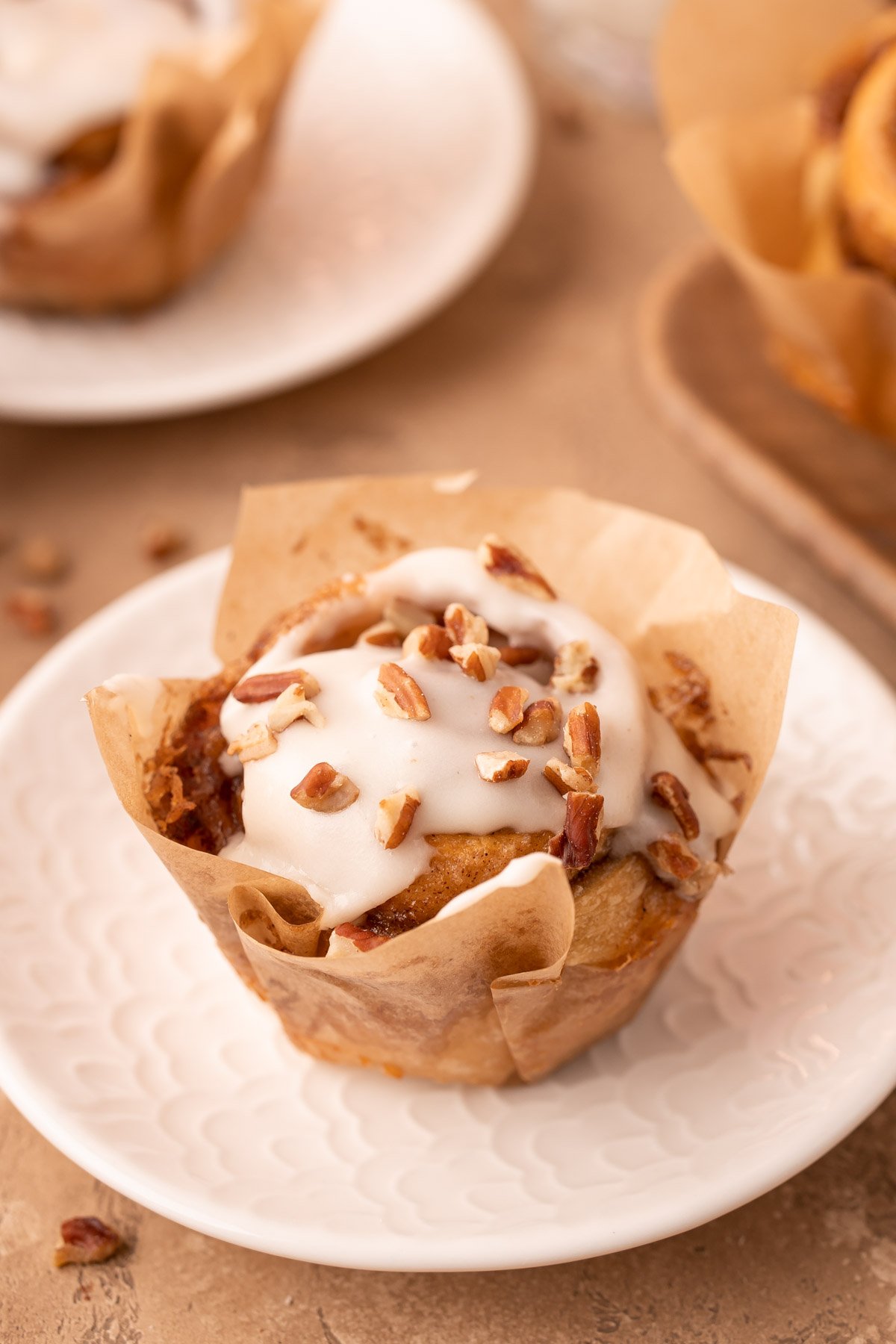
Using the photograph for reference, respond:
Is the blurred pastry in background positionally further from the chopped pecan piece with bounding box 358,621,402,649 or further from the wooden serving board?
the chopped pecan piece with bounding box 358,621,402,649

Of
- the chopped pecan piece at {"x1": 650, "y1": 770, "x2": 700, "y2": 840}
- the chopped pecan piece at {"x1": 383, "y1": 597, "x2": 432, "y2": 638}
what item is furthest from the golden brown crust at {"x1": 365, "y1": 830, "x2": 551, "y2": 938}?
the chopped pecan piece at {"x1": 383, "y1": 597, "x2": 432, "y2": 638}

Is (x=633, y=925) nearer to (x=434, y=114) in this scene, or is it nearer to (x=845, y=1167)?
(x=845, y=1167)

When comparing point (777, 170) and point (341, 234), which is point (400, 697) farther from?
point (341, 234)

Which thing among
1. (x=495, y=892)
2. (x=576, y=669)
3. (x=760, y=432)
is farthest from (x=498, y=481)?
(x=495, y=892)

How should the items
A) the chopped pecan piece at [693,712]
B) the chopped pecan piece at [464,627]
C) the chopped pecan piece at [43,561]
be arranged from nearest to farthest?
the chopped pecan piece at [464,627]
the chopped pecan piece at [693,712]
the chopped pecan piece at [43,561]

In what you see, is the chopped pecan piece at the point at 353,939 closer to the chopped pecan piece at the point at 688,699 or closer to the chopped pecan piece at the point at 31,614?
the chopped pecan piece at the point at 688,699

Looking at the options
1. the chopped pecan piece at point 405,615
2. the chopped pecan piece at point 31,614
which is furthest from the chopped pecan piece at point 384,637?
the chopped pecan piece at point 31,614
